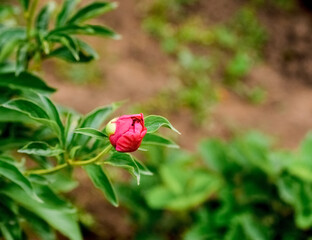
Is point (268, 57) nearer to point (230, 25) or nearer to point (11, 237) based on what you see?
point (230, 25)

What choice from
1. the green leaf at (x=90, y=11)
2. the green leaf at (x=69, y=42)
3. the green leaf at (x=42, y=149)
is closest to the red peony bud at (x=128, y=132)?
the green leaf at (x=42, y=149)

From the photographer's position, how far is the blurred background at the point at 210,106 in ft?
8.37

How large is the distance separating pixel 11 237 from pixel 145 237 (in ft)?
4.01

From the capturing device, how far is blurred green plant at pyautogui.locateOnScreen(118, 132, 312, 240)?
240cm

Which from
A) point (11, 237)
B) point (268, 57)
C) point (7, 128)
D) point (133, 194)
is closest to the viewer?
point (11, 237)

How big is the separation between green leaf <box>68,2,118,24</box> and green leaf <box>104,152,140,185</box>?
68 centimetres

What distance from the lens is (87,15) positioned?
177 centimetres

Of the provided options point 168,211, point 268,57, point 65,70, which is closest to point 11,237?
point 168,211

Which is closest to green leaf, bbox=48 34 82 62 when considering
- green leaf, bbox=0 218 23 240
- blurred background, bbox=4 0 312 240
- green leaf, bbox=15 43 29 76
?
green leaf, bbox=15 43 29 76

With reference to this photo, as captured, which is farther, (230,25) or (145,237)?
(230,25)

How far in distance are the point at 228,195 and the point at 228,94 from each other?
2100mm

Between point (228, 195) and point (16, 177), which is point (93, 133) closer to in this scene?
point (16, 177)

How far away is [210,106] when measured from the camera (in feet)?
13.8

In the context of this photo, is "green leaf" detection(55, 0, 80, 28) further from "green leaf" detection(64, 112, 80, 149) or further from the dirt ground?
the dirt ground
